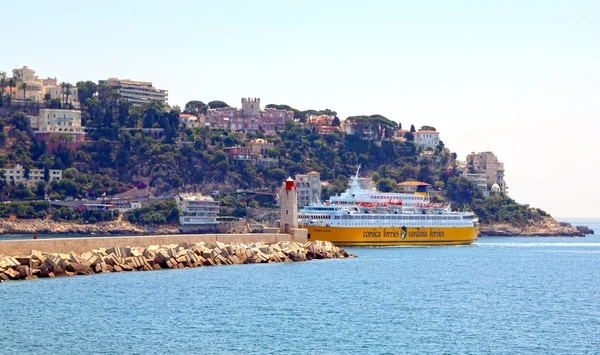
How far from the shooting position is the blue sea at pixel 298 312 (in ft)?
103

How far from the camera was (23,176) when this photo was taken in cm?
12256

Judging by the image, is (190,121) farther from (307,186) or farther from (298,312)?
(298,312)

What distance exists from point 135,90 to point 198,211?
123 ft

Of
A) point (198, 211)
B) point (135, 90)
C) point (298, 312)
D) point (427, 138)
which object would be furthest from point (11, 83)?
point (298, 312)

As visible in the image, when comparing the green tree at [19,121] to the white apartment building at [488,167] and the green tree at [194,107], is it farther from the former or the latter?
the white apartment building at [488,167]

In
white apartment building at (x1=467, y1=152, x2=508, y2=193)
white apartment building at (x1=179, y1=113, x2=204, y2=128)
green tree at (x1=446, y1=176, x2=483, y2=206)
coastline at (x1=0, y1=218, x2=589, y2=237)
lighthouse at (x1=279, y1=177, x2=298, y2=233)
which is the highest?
white apartment building at (x1=179, y1=113, x2=204, y2=128)

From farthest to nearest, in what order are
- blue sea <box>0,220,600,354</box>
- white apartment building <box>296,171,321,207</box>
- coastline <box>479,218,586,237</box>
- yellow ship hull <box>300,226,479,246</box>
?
coastline <box>479,218,586,237</box>
white apartment building <box>296,171,321,207</box>
yellow ship hull <box>300,226,479,246</box>
blue sea <box>0,220,600,354</box>

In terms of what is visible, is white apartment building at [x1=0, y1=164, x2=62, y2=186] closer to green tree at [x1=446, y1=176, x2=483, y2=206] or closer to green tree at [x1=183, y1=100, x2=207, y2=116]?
green tree at [x1=183, y1=100, x2=207, y2=116]

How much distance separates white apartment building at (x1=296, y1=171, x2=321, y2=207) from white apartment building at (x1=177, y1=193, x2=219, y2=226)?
11926 mm

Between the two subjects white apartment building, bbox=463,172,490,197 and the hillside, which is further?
white apartment building, bbox=463,172,490,197

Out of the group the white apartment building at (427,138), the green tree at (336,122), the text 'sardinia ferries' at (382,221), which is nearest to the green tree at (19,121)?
the green tree at (336,122)

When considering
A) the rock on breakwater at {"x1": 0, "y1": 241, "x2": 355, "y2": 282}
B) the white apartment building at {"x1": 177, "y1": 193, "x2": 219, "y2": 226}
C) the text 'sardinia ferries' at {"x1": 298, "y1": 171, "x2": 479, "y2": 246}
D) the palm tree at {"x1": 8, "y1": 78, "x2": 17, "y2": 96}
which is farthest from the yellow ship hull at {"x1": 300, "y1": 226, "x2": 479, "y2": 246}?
the palm tree at {"x1": 8, "y1": 78, "x2": 17, "y2": 96}

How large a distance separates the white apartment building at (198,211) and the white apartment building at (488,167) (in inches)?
1882

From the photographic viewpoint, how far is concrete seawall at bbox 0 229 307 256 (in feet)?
145
